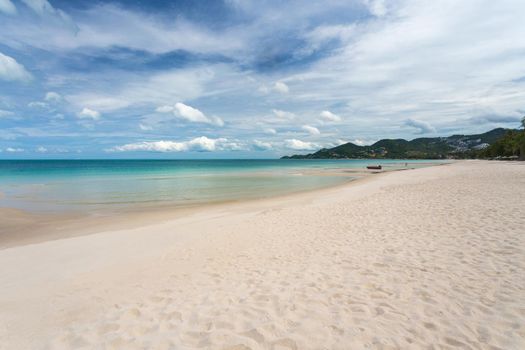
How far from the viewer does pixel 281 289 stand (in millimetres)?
5750

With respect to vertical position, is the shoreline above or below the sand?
below

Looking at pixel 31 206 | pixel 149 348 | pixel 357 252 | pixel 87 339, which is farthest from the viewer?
pixel 31 206

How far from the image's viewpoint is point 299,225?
465 inches

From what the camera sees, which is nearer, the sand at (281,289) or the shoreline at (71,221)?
the sand at (281,289)

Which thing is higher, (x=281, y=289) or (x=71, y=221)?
(x=281, y=289)

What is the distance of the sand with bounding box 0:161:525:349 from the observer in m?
4.18

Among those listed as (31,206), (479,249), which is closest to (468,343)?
(479,249)

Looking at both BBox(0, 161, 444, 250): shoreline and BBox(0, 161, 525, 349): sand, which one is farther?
BBox(0, 161, 444, 250): shoreline

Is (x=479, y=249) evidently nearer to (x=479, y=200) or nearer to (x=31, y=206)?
(x=479, y=200)

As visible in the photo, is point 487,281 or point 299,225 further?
point 299,225

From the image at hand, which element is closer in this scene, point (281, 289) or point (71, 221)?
point (281, 289)

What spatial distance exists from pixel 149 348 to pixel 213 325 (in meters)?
1.00

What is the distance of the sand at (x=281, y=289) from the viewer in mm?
4184

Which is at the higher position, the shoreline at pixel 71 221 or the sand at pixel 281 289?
the sand at pixel 281 289
